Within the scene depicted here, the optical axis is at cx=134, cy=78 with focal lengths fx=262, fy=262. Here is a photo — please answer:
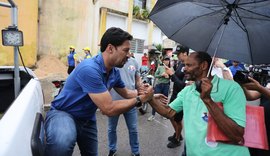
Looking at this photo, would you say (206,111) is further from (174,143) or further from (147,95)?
(174,143)

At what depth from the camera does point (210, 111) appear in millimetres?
1869

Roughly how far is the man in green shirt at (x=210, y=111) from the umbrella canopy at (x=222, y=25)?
301 mm

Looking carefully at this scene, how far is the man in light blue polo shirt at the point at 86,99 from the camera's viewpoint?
6.81 feet

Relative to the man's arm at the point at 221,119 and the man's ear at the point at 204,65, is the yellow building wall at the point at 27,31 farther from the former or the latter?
the man's arm at the point at 221,119

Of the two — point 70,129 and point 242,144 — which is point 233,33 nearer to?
point 242,144

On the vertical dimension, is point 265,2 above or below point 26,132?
above

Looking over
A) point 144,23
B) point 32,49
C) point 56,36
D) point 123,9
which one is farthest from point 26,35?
point 144,23

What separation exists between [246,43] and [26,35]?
508 inches

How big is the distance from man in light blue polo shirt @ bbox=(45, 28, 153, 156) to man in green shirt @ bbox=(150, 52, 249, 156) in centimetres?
42

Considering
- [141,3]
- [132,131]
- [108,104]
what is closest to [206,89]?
[108,104]

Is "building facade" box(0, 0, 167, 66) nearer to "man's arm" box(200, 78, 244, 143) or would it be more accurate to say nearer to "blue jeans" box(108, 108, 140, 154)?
"blue jeans" box(108, 108, 140, 154)

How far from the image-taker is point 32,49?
44.7ft

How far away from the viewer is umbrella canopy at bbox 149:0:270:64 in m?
2.14

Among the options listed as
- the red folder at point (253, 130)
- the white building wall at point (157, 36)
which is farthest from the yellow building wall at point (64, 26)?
the red folder at point (253, 130)
